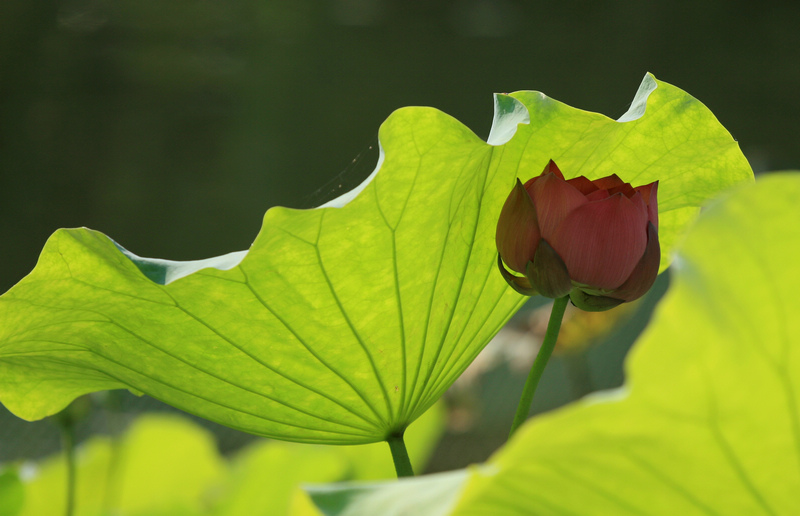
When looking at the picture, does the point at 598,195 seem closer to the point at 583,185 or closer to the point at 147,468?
the point at 583,185

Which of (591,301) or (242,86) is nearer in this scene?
(591,301)

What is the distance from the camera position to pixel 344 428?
0.68 ft

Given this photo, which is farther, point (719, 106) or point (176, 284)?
point (719, 106)

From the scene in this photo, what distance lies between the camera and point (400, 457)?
0.20 metres

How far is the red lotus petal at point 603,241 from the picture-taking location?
172 mm

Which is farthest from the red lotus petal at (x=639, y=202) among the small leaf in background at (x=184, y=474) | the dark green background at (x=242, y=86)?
the dark green background at (x=242, y=86)

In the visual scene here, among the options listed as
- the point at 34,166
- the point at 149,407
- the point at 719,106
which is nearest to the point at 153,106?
the point at 34,166

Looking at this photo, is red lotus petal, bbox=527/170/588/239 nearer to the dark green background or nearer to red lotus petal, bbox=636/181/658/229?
red lotus petal, bbox=636/181/658/229

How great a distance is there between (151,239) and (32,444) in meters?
0.45

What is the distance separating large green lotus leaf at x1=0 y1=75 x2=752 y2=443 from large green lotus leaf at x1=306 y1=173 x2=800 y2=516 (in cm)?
8

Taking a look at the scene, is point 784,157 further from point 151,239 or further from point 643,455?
point 643,455

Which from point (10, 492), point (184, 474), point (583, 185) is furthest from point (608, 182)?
point (184, 474)

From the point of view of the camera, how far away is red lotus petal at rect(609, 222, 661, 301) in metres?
0.18

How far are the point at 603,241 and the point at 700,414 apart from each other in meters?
0.08
